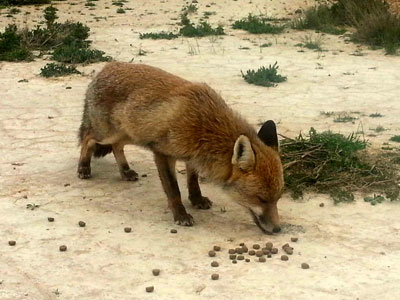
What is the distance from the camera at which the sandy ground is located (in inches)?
212

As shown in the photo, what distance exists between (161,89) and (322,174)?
6.21 feet

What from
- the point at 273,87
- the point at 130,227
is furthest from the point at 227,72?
the point at 130,227

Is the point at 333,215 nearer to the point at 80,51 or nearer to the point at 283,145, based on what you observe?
the point at 283,145

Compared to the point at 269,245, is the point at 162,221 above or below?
below

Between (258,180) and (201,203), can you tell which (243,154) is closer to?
(258,180)

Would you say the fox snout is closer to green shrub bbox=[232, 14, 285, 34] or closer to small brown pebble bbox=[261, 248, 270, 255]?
small brown pebble bbox=[261, 248, 270, 255]

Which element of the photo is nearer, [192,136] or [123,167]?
[192,136]

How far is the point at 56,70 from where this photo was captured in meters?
12.2

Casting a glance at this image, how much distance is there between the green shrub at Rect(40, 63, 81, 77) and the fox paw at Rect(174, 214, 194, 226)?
6.16 m

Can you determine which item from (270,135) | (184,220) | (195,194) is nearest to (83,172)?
(195,194)

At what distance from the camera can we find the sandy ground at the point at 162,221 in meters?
5.38

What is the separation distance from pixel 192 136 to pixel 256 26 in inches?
405

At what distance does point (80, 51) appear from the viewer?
13250 mm

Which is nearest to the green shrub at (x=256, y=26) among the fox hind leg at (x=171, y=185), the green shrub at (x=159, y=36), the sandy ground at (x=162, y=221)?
the green shrub at (x=159, y=36)
